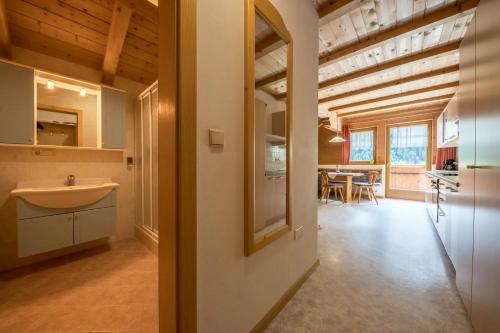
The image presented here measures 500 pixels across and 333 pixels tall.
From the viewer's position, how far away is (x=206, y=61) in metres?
0.94

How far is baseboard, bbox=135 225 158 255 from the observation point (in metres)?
2.54

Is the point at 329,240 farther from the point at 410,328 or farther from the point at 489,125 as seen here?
the point at 489,125

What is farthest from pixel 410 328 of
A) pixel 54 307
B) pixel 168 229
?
pixel 54 307

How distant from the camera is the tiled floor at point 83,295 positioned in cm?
140

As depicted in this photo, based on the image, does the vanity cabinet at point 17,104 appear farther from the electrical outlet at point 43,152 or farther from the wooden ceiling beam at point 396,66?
the wooden ceiling beam at point 396,66

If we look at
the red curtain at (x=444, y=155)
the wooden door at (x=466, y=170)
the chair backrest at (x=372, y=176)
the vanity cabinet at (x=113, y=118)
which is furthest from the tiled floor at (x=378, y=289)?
the vanity cabinet at (x=113, y=118)

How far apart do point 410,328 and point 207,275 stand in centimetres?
148

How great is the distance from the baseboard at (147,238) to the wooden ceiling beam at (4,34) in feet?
8.04

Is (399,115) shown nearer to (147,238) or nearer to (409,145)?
(409,145)

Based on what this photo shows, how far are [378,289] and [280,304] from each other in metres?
0.95

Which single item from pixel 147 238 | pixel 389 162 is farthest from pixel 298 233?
pixel 389 162

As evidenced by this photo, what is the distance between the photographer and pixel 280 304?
1.51 metres

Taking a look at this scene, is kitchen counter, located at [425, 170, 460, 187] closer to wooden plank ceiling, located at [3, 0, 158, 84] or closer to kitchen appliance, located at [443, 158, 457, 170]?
kitchen appliance, located at [443, 158, 457, 170]

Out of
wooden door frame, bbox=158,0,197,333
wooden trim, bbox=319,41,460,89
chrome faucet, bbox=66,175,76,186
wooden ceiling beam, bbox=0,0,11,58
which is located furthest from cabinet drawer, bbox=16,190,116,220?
wooden trim, bbox=319,41,460,89
